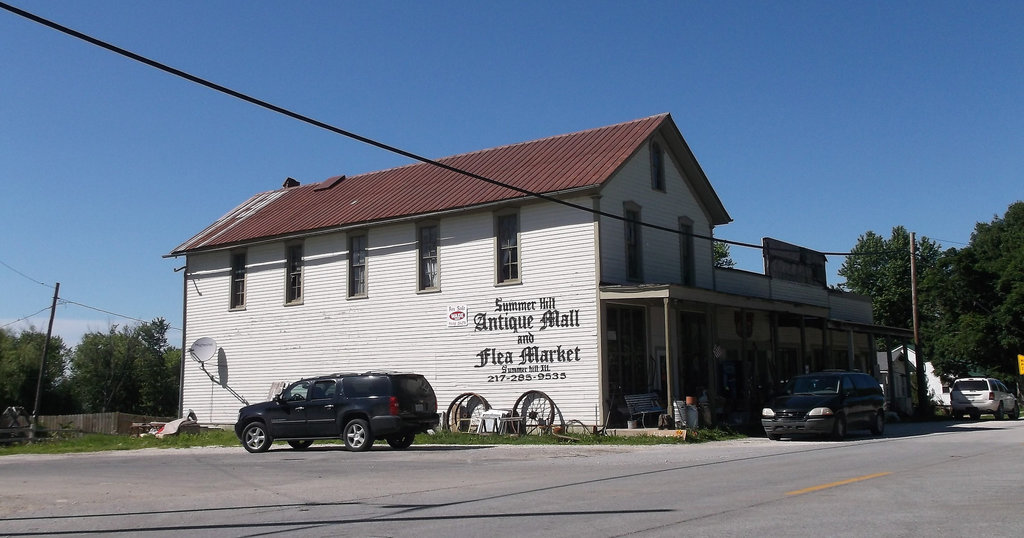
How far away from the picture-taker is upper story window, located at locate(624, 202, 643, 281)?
84.2ft

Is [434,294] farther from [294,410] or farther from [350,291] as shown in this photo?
[294,410]

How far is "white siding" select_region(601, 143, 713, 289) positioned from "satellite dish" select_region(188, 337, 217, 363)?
15.3 metres

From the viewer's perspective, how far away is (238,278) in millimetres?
32438

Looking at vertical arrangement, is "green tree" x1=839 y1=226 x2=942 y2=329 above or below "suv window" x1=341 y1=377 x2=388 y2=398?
above

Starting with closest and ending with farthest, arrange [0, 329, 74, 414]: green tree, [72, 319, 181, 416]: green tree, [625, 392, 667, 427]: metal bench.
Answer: [625, 392, 667, 427]: metal bench → [0, 329, 74, 414]: green tree → [72, 319, 181, 416]: green tree

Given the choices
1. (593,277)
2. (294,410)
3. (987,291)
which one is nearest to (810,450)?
(593,277)

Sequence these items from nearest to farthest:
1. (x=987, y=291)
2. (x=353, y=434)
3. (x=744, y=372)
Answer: (x=353, y=434), (x=744, y=372), (x=987, y=291)

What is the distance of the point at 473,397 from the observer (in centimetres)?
2575

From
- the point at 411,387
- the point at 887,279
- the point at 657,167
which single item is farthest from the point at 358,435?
the point at 887,279

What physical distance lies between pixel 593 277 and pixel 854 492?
44.4 feet

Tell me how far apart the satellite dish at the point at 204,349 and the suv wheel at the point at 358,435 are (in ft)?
43.9

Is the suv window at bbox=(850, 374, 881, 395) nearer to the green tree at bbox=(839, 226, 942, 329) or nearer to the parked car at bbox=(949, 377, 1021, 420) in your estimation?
the parked car at bbox=(949, 377, 1021, 420)

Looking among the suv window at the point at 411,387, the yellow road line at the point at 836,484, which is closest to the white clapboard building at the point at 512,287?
the suv window at the point at 411,387

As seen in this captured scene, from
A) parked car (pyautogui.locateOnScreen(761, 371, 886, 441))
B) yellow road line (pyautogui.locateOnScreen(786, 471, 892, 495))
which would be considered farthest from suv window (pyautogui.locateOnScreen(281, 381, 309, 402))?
yellow road line (pyautogui.locateOnScreen(786, 471, 892, 495))
